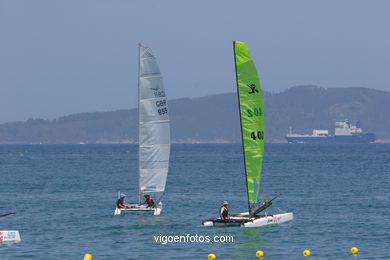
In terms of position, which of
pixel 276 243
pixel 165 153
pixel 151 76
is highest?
pixel 151 76

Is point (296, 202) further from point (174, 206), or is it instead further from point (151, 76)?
point (151, 76)

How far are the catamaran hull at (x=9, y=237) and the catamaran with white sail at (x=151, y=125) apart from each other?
14913 mm

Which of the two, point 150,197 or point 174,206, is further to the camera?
point 174,206

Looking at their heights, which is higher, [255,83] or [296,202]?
[255,83]

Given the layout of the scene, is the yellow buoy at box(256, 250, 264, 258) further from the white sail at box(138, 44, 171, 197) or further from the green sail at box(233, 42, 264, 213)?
the white sail at box(138, 44, 171, 197)

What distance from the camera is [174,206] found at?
69500 mm

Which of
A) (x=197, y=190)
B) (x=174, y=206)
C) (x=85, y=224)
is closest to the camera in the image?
(x=85, y=224)

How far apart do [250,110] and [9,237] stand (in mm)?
15024

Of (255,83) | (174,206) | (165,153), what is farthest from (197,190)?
(255,83)

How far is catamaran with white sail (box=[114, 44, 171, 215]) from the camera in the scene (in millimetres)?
61875

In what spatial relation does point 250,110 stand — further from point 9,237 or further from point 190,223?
point 9,237

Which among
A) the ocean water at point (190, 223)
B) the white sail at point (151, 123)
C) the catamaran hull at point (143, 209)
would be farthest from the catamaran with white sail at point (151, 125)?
the ocean water at point (190, 223)

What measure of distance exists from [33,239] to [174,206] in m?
21.1

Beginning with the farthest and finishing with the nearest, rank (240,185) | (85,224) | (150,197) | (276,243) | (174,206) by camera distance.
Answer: (240,185), (174,206), (150,197), (85,224), (276,243)
